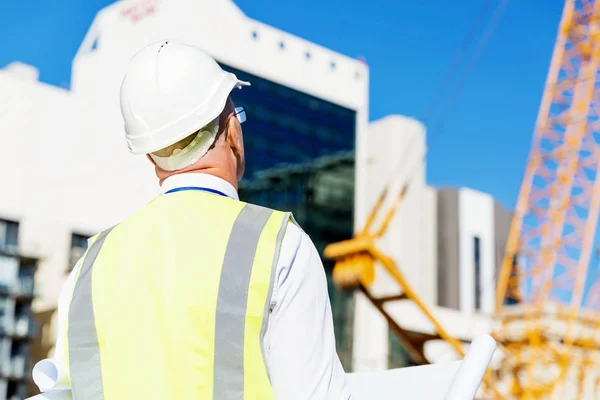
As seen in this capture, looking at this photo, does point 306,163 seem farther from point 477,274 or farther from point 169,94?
point 169,94

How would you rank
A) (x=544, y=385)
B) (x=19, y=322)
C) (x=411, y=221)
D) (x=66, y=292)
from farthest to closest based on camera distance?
(x=411, y=221), (x=19, y=322), (x=544, y=385), (x=66, y=292)

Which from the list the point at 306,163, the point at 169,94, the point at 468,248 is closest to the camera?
the point at 169,94

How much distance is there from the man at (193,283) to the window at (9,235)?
163 feet

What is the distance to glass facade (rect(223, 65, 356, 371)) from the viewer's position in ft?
178

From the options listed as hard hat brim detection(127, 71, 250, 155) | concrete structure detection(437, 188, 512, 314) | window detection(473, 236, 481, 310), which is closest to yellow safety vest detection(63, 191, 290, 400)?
hard hat brim detection(127, 71, 250, 155)

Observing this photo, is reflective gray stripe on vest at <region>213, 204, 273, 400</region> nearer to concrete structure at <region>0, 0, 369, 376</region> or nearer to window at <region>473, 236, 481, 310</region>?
concrete structure at <region>0, 0, 369, 376</region>

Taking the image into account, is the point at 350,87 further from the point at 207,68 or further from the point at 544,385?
the point at 207,68

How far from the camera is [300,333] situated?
1979 mm

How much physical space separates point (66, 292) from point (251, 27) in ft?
192

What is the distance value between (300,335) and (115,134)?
5561 centimetres

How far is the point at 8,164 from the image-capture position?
53.4 m

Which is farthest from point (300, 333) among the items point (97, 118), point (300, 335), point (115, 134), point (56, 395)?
point (115, 134)

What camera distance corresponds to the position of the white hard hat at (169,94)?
86.1 inches

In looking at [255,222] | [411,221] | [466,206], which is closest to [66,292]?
[255,222]
